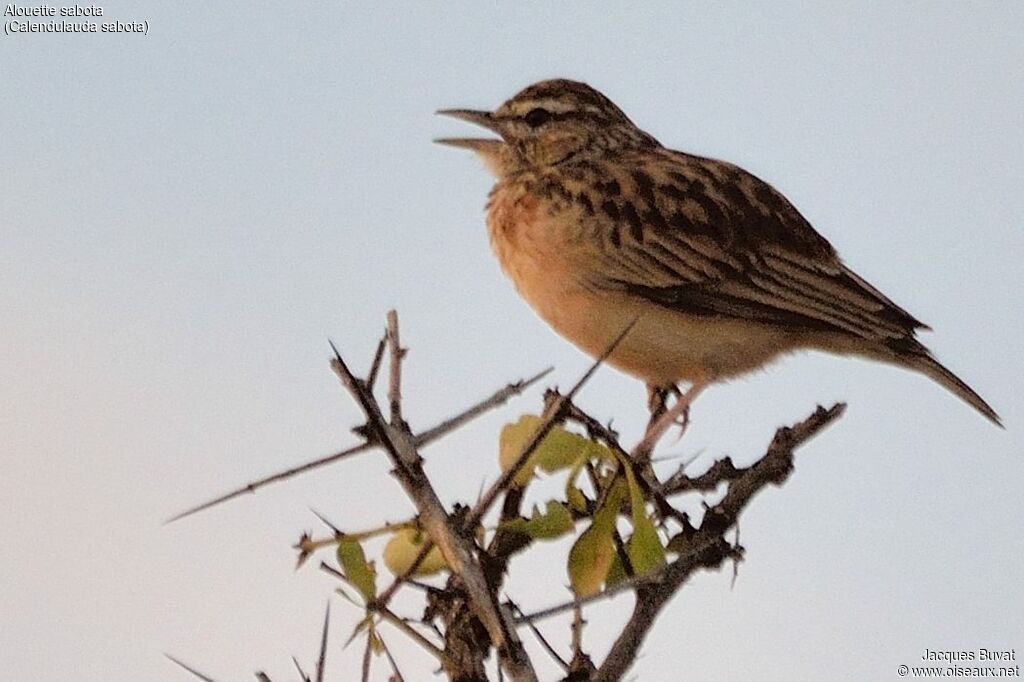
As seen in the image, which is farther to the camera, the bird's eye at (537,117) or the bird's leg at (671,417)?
the bird's eye at (537,117)

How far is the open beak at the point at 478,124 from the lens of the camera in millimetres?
8383

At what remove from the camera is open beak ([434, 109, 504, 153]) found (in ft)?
27.5

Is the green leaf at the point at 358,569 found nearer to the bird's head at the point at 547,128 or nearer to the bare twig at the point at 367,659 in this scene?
the bare twig at the point at 367,659

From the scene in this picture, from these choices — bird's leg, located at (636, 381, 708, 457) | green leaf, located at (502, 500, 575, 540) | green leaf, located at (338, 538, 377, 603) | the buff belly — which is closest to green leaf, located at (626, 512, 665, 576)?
green leaf, located at (502, 500, 575, 540)

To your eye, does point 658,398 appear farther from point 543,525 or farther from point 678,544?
point 543,525

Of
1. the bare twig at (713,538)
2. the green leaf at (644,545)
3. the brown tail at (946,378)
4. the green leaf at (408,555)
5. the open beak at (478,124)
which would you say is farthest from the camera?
the open beak at (478,124)

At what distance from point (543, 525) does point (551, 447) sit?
393 millimetres

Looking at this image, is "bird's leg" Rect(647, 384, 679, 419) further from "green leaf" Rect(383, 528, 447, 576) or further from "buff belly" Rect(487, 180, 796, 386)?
"green leaf" Rect(383, 528, 447, 576)

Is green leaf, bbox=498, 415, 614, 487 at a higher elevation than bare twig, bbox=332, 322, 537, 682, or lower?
higher

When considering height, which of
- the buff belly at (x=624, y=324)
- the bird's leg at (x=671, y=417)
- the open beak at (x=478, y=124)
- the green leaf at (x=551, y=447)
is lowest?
the green leaf at (x=551, y=447)

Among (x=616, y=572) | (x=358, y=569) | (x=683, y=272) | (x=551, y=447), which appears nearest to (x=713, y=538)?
(x=616, y=572)

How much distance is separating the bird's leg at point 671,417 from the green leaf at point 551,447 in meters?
1.55

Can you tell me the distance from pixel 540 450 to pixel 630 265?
152 inches

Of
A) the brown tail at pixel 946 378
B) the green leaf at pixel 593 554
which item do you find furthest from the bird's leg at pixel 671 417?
the green leaf at pixel 593 554
